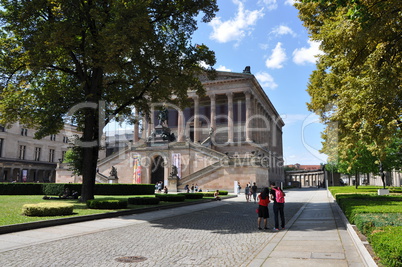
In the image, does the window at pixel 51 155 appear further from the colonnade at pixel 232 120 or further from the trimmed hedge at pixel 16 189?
the trimmed hedge at pixel 16 189

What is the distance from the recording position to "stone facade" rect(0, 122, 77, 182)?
6953 centimetres

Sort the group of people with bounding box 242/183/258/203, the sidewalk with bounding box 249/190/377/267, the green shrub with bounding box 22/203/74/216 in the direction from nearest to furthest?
the sidewalk with bounding box 249/190/377/267 < the green shrub with bounding box 22/203/74/216 < the group of people with bounding box 242/183/258/203

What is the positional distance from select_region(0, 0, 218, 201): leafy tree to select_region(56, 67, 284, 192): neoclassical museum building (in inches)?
475

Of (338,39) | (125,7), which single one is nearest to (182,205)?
(125,7)

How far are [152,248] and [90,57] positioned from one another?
14331 mm

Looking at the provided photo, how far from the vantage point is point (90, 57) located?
19406 millimetres

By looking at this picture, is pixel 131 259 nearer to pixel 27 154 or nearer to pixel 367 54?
pixel 367 54

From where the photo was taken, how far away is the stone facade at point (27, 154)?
228 feet

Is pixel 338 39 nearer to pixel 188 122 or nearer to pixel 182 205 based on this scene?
pixel 182 205

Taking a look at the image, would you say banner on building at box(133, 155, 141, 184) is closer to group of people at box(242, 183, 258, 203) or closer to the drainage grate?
group of people at box(242, 183, 258, 203)

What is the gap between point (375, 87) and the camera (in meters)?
11.9

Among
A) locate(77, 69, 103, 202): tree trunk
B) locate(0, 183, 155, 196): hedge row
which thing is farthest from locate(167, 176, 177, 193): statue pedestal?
locate(77, 69, 103, 202): tree trunk

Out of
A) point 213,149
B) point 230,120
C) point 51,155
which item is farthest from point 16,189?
point 51,155

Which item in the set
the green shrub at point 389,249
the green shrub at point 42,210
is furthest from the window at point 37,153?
the green shrub at point 389,249
